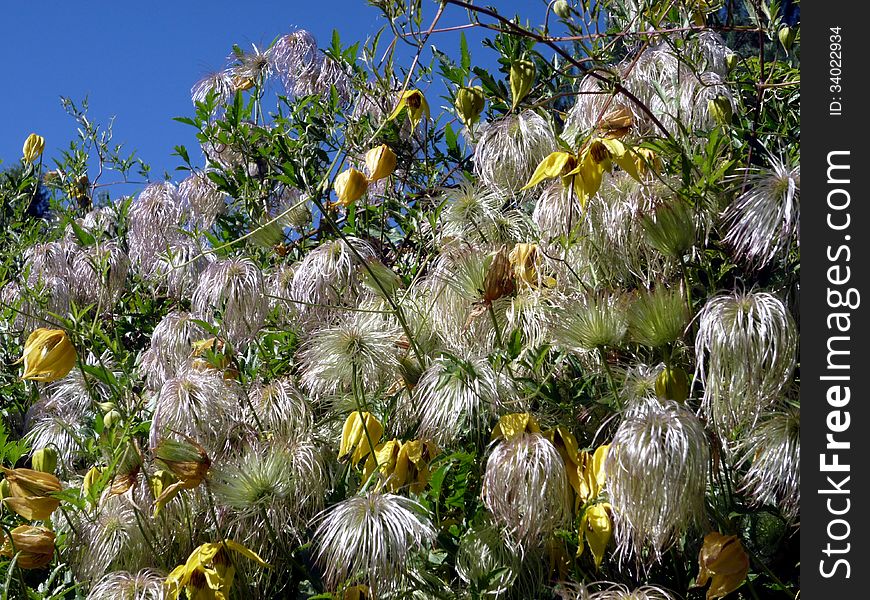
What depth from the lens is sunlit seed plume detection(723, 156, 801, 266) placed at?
1256 mm

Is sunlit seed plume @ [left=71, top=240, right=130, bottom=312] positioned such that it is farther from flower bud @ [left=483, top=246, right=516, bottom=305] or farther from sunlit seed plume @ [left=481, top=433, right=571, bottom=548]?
sunlit seed plume @ [left=481, top=433, right=571, bottom=548]

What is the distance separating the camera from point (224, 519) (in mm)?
1546

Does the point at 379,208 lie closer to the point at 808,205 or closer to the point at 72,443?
the point at 72,443

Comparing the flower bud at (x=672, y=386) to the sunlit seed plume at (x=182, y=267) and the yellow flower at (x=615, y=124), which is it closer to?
the yellow flower at (x=615, y=124)

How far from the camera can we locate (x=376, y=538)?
1256 millimetres

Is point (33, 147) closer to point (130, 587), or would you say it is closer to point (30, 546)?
point (30, 546)

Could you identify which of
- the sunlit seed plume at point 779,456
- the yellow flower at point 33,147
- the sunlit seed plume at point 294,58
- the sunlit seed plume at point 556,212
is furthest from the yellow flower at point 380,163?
the yellow flower at point 33,147

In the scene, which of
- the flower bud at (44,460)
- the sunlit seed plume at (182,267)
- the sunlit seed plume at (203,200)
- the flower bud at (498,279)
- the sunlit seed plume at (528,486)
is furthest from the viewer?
the sunlit seed plume at (203,200)

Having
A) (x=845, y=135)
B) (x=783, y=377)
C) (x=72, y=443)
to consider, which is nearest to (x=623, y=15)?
(x=845, y=135)

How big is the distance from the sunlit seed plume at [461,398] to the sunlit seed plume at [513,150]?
0.37 m

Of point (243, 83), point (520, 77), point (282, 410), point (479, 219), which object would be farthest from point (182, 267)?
point (520, 77)

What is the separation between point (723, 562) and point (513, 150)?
0.75 metres

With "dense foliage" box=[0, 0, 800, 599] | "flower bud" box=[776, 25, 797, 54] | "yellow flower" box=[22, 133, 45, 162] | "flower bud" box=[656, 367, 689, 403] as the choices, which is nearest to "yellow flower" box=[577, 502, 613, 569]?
"dense foliage" box=[0, 0, 800, 599]

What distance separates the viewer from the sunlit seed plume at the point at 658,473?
3.75 ft
